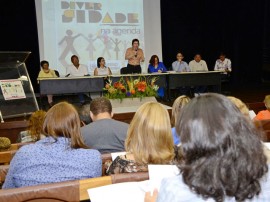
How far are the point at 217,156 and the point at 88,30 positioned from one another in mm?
7462

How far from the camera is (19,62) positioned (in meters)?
4.73

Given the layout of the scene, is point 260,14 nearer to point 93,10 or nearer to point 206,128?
point 93,10

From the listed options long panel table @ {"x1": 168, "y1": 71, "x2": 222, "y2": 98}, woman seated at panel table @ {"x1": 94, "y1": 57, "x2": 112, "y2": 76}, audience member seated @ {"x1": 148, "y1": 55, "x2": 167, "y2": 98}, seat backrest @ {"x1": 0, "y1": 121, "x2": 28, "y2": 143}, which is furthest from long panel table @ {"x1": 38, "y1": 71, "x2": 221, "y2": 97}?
seat backrest @ {"x1": 0, "y1": 121, "x2": 28, "y2": 143}

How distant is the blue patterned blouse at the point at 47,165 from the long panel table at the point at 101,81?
4.96 m

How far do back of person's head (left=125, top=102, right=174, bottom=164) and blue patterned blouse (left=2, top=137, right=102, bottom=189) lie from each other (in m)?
0.22

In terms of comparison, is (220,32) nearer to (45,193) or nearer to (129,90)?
(129,90)

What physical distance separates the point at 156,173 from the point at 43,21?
23.4 ft

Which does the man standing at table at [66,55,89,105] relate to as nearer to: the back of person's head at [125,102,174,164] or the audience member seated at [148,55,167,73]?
the audience member seated at [148,55,167,73]

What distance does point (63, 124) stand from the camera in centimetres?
161

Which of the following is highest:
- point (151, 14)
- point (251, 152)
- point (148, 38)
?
point (151, 14)

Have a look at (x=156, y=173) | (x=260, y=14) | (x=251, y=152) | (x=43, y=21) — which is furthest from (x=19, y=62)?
(x=260, y=14)

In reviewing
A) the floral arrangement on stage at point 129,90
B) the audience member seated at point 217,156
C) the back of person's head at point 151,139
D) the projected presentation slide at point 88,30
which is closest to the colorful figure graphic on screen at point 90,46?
the projected presentation slide at point 88,30

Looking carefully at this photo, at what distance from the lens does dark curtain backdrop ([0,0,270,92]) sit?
10.1 m

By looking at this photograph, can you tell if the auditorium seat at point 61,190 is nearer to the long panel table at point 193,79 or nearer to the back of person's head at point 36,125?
the back of person's head at point 36,125
